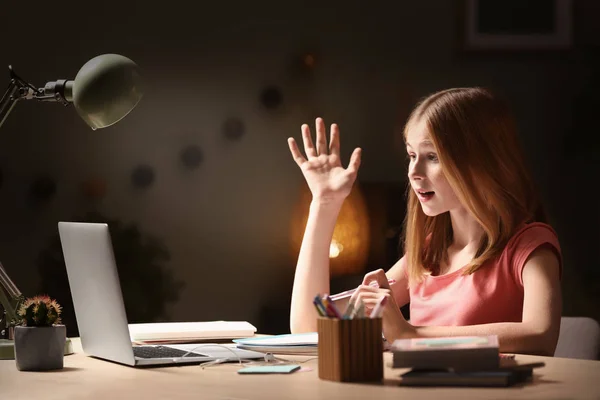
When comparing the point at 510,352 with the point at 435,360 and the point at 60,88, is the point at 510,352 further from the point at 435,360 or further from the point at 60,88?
the point at 60,88

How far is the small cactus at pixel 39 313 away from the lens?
1522 mm

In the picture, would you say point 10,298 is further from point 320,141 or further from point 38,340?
point 320,141

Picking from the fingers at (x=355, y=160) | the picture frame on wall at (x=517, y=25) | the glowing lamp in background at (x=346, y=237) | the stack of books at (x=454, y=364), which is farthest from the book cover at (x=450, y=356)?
the picture frame on wall at (x=517, y=25)

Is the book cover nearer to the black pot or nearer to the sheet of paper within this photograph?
the sheet of paper

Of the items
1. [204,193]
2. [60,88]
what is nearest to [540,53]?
[204,193]

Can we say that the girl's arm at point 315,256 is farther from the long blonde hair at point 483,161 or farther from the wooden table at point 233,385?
the wooden table at point 233,385

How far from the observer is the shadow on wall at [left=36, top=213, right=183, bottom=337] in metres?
2.79

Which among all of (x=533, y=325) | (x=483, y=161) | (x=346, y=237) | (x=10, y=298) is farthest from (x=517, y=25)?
(x=10, y=298)

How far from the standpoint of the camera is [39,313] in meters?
1.52

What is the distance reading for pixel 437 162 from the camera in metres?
2.04

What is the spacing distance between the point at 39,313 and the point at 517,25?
A: 1913 mm

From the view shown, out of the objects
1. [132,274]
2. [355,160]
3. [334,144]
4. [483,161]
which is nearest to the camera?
[483,161]

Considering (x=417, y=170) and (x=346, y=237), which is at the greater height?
(x=417, y=170)

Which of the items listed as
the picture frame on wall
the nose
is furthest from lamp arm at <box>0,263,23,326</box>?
the picture frame on wall
